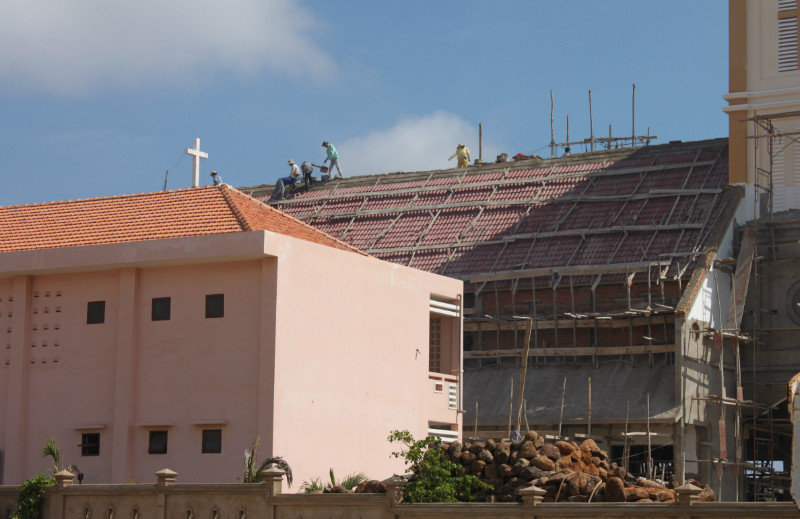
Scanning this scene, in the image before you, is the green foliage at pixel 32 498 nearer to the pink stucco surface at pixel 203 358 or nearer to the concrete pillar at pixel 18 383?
the pink stucco surface at pixel 203 358

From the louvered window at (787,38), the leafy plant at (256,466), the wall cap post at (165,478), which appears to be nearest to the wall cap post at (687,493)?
the leafy plant at (256,466)

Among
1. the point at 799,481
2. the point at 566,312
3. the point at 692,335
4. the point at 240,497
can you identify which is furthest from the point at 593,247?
the point at 799,481

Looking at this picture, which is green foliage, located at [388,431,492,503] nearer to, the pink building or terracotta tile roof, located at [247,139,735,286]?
the pink building

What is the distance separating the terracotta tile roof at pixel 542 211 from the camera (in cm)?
3225

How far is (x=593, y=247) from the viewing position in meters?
32.8

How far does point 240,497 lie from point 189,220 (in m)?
7.91

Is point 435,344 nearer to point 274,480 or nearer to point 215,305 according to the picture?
point 215,305

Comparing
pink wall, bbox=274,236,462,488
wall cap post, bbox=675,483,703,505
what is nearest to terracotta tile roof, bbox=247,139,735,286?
pink wall, bbox=274,236,462,488

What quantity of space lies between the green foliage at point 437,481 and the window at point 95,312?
7302 mm

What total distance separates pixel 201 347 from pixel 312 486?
3368 millimetres

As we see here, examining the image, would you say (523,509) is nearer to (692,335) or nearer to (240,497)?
(240,497)

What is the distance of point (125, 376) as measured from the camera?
23422 mm

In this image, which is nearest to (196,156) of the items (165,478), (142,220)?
(142,220)

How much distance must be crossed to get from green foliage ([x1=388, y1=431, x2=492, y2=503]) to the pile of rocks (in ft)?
1.12
